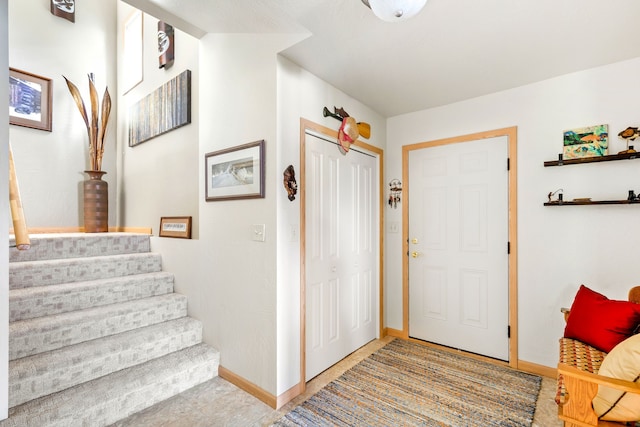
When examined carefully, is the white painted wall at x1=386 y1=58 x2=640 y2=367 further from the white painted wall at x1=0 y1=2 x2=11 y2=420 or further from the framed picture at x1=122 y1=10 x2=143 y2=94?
the framed picture at x1=122 y1=10 x2=143 y2=94

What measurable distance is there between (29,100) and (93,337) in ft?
8.75

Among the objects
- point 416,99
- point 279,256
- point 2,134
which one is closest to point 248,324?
point 279,256

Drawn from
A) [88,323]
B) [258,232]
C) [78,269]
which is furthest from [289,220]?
[78,269]

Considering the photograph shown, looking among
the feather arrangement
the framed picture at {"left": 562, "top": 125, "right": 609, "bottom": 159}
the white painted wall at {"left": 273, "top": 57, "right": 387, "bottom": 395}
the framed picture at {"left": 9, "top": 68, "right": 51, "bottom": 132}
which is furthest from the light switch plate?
the framed picture at {"left": 9, "top": 68, "right": 51, "bottom": 132}

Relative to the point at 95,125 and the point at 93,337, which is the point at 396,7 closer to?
the point at 93,337

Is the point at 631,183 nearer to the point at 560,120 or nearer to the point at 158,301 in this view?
the point at 560,120

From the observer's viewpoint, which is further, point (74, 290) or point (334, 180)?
point (334, 180)

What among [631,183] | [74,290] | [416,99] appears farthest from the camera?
[416,99]

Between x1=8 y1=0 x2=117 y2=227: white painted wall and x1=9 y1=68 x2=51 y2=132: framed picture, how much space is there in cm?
6

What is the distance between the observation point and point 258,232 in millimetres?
2158

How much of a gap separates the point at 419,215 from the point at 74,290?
9.93ft

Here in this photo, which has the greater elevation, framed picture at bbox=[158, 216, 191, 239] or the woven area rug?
framed picture at bbox=[158, 216, 191, 239]

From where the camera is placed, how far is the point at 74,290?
234 cm

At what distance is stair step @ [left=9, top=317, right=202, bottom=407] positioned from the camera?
176 cm
